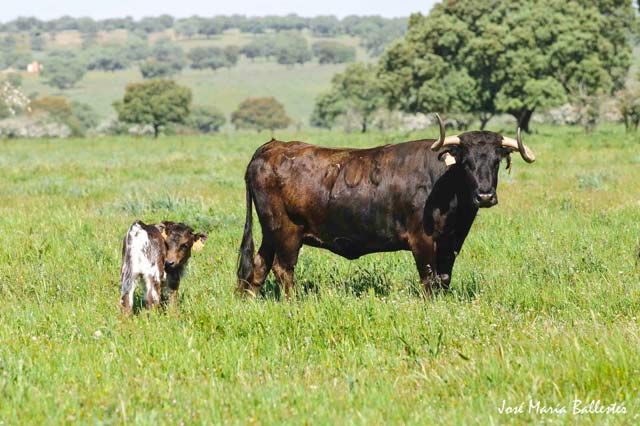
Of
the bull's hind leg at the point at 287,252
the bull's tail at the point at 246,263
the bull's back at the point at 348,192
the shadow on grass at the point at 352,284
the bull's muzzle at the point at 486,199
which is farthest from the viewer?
the bull's tail at the point at 246,263

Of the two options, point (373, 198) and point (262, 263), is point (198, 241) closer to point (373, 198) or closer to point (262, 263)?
point (262, 263)

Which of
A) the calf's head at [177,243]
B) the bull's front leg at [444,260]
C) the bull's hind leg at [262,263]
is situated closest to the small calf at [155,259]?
the calf's head at [177,243]

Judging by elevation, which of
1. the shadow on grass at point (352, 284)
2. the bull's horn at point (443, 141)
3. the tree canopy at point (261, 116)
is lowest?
the tree canopy at point (261, 116)

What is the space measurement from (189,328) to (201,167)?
1878 centimetres

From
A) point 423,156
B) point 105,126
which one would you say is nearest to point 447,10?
point 423,156

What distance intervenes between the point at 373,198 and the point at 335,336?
2.23 metres

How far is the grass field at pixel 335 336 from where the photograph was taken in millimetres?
4742

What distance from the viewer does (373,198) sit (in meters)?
8.36

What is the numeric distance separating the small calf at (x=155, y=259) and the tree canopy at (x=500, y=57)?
144ft

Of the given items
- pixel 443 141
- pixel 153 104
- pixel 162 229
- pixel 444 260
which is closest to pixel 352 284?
pixel 444 260

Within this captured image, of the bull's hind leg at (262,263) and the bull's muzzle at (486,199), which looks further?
the bull's hind leg at (262,263)

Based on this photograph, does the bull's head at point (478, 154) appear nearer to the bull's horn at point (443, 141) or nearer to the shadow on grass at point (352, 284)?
the bull's horn at point (443, 141)

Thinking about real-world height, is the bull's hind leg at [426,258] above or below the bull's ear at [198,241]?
below

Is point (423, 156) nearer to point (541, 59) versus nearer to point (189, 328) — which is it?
point (189, 328)
